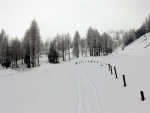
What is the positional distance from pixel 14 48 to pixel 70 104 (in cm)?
5963

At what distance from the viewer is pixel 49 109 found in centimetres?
1066

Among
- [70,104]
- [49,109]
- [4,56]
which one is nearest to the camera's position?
[49,109]

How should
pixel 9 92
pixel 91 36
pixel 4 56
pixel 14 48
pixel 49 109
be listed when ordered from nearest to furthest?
pixel 49 109 < pixel 9 92 < pixel 4 56 < pixel 14 48 < pixel 91 36

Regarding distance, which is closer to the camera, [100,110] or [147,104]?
[147,104]

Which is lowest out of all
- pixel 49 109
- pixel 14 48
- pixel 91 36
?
pixel 49 109

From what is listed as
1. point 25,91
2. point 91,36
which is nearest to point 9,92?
point 25,91

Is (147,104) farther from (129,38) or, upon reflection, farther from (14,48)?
(129,38)

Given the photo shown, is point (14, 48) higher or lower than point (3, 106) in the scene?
higher


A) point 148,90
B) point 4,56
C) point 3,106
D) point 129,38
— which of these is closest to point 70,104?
point 3,106

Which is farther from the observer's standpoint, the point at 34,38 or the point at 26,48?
the point at 26,48

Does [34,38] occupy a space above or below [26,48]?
above

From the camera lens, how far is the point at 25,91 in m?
14.9

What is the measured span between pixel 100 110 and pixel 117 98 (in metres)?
2.43

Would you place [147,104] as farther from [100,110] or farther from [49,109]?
[49,109]
